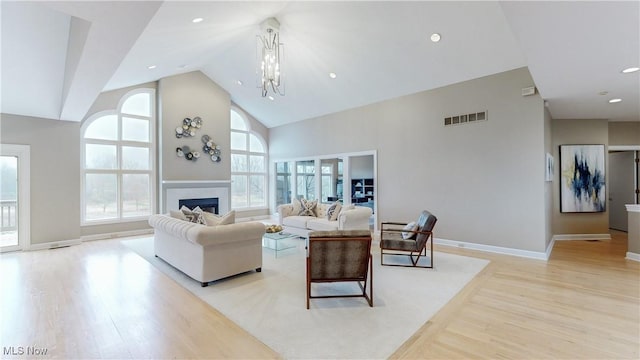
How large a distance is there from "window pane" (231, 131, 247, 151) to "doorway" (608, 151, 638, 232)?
34.8ft

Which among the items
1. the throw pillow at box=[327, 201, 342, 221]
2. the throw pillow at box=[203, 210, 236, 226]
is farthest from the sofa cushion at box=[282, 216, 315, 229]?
the throw pillow at box=[203, 210, 236, 226]

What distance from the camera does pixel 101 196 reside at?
690 cm

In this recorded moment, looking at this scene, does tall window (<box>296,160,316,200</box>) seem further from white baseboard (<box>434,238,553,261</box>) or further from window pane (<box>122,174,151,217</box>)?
window pane (<box>122,174,151,217</box>)

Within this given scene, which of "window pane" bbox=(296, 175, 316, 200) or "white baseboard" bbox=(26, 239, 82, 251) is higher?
"window pane" bbox=(296, 175, 316, 200)

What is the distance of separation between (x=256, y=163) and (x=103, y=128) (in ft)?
14.6

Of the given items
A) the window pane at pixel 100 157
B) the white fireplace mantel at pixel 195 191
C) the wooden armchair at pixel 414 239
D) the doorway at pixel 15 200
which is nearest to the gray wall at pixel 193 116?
the white fireplace mantel at pixel 195 191

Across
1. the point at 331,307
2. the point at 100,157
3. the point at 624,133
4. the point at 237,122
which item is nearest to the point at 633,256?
the point at 624,133

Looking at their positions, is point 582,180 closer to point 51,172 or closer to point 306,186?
point 306,186

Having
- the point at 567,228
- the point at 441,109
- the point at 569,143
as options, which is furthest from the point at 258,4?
the point at 567,228

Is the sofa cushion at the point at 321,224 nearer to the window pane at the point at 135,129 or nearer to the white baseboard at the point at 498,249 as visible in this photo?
the white baseboard at the point at 498,249

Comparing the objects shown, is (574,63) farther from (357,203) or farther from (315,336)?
(357,203)

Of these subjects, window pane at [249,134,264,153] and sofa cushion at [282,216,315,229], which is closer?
sofa cushion at [282,216,315,229]

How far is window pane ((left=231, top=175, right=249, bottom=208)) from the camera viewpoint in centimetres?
949

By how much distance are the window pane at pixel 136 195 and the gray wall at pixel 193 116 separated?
0.59 m
